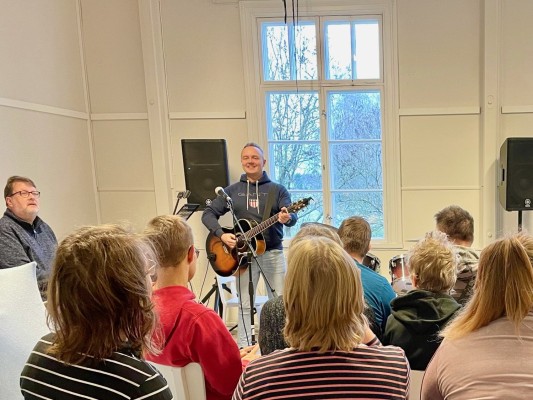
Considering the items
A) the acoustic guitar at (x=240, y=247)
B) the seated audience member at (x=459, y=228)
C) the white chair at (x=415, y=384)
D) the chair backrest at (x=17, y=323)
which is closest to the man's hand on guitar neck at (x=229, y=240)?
the acoustic guitar at (x=240, y=247)

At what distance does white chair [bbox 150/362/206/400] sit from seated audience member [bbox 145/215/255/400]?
20mm

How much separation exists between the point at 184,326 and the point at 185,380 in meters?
0.16

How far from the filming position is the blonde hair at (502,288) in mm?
1112

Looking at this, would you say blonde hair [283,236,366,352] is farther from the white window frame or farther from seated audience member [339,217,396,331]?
the white window frame

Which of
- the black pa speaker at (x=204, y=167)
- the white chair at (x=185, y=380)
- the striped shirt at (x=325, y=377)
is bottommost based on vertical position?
the white chair at (x=185, y=380)

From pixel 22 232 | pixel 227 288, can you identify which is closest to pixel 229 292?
pixel 227 288

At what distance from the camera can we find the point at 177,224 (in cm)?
146

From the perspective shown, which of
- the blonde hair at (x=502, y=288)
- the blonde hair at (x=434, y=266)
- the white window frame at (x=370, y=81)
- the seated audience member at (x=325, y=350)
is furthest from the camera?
the white window frame at (x=370, y=81)

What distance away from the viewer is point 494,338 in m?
1.11

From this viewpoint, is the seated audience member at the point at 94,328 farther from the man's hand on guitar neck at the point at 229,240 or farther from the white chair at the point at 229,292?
the white chair at the point at 229,292

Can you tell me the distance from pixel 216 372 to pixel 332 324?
490 millimetres

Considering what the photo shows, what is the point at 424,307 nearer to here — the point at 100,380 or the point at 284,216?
the point at 100,380

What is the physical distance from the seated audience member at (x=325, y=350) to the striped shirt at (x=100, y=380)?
24 cm

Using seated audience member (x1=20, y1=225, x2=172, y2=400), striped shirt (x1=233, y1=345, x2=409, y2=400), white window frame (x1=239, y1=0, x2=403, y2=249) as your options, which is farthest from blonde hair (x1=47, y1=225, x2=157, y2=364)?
white window frame (x1=239, y1=0, x2=403, y2=249)
